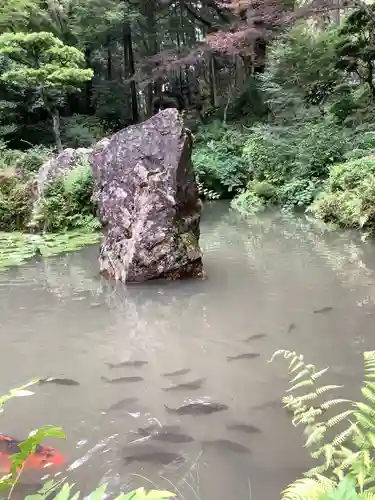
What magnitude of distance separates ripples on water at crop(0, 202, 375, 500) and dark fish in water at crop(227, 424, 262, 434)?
1cm

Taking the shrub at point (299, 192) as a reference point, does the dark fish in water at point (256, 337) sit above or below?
above

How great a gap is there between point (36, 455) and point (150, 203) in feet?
13.8

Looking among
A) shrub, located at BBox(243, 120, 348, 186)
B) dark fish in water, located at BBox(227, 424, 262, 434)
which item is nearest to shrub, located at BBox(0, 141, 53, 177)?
shrub, located at BBox(243, 120, 348, 186)

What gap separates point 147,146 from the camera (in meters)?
6.94

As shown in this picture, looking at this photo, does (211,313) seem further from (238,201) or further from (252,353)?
(238,201)

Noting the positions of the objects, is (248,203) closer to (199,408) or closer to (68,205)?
(68,205)

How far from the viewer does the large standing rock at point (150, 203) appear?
6523 mm

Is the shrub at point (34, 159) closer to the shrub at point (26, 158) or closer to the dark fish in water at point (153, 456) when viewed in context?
the shrub at point (26, 158)

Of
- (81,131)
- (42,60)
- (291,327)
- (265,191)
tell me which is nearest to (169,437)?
(291,327)

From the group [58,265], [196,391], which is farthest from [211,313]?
[58,265]

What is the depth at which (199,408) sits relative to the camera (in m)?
3.23

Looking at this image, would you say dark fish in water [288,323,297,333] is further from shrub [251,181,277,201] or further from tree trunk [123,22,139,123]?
tree trunk [123,22,139,123]

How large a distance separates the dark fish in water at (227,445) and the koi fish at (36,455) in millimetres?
797

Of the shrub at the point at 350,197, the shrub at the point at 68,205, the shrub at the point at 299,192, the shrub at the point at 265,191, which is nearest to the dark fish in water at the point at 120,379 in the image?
the shrub at the point at 350,197
